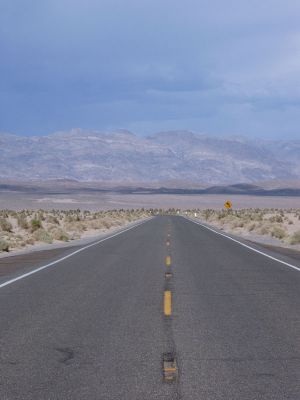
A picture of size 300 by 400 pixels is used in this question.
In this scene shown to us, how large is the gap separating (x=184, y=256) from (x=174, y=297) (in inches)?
385

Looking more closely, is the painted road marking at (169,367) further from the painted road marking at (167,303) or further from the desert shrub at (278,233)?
the desert shrub at (278,233)

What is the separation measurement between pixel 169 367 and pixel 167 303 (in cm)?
434

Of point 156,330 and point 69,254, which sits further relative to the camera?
point 69,254

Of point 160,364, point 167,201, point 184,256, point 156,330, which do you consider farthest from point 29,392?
point 167,201

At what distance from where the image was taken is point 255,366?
734 centimetres

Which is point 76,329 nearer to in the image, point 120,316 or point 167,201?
point 120,316

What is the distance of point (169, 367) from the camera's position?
732cm

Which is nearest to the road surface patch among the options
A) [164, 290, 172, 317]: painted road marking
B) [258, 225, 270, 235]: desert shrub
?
[164, 290, 172, 317]: painted road marking

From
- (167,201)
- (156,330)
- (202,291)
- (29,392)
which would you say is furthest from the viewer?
(167,201)

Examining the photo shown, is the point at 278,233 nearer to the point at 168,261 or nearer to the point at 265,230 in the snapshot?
the point at 265,230

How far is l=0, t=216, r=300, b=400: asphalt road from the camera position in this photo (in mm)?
6598

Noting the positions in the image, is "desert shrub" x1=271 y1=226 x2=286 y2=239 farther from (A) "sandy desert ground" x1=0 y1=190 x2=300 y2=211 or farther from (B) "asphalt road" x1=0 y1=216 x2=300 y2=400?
(A) "sandy desert ground" x1=0 y1=190 x2=300 y2=211

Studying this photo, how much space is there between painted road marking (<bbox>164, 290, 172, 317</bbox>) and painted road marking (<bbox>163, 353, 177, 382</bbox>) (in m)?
2.70

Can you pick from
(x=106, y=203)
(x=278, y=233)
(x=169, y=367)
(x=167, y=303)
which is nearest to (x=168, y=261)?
(x=167, y=303)
